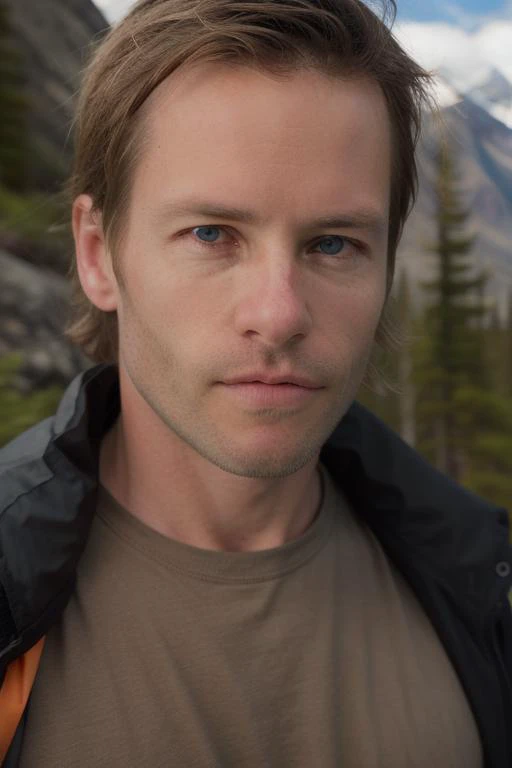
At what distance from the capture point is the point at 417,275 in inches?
1219

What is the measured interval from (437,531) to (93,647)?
1.30 metres

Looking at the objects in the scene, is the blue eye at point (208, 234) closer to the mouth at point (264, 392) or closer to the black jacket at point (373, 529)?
the mouth at point (264, 392)

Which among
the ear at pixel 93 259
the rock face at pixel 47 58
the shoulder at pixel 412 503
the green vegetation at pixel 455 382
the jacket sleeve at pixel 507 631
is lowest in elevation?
the green vegetation at pixel 455 382

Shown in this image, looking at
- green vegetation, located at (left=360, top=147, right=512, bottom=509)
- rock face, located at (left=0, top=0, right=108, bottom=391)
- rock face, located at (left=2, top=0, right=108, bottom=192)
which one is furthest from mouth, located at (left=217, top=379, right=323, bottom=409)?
rock face, located at (left=2, top=0, right=108, bottom=192)

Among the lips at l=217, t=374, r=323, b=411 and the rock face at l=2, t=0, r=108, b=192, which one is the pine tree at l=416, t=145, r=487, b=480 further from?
the lips at l=217, t=374, r=323, b=411

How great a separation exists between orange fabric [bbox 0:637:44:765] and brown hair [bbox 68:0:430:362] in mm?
1196

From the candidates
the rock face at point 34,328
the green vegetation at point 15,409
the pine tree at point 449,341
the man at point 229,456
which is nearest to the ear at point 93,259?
the man at point 229,456

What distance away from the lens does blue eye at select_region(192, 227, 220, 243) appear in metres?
2.35

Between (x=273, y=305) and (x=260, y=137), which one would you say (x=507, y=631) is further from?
(x=260, y=137)

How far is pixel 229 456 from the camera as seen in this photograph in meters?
2.42

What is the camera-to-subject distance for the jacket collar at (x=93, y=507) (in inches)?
88.7

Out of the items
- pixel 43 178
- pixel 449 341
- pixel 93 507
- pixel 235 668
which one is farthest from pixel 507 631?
pixel 43 178

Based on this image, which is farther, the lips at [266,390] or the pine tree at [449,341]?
the pine tree at [449,341]

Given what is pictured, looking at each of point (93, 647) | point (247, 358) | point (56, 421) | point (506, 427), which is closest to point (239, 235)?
point (247, 358)
